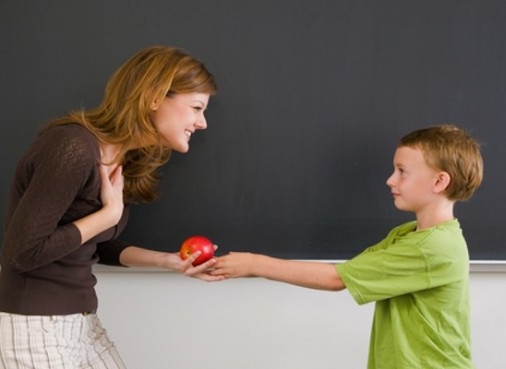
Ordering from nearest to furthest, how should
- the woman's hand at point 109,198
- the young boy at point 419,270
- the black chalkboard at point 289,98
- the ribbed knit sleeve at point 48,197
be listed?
the ribbed knit sleeve at point 48,197 → the woman's hand at point 109,198 → the young boy at point 419,270 → the black chalkboard at point 289,98

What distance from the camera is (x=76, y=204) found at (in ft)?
5.65

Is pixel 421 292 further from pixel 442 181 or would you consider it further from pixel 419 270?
pixel 442 181

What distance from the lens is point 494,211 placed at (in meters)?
2.29

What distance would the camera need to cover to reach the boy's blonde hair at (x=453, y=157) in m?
1.90

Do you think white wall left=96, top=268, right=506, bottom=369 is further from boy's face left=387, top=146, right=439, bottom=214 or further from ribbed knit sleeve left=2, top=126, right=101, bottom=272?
ribbed knit sleeve left=2, top=126, right=101, bottom=272

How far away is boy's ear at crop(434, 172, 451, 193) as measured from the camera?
6.22ft

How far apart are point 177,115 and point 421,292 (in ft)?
3.14

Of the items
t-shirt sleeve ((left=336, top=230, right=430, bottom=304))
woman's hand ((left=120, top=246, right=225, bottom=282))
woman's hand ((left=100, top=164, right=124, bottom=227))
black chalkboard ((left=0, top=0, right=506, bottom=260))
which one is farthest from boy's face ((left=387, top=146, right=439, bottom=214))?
woman's hand ((left=100, top=164, right=124, bottom=227))

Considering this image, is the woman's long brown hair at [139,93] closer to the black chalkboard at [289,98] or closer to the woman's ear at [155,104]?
the woman's ear at [155,104]

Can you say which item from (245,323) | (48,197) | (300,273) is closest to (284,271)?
(300,273)

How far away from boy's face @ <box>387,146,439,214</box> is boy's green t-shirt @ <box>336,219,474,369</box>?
0.32 feet

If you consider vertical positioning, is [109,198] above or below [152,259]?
above

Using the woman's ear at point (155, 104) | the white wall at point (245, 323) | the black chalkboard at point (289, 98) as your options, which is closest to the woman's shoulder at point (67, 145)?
the woman's ear at point (155, 104)

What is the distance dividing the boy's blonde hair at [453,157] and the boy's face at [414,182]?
2 centimetres
